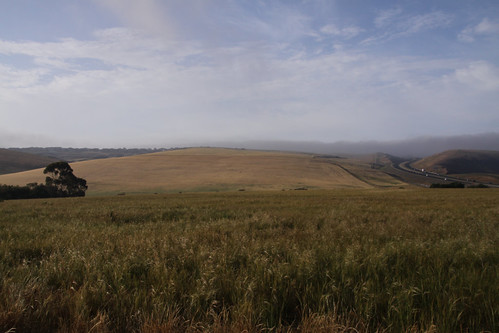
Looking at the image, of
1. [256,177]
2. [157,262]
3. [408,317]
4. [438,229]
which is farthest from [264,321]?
[256,177]

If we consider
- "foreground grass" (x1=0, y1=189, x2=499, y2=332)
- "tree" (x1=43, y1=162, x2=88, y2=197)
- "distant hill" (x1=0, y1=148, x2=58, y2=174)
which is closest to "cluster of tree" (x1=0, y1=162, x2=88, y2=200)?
"tree" (x1=43, y1=162, x2=88, y2=197)

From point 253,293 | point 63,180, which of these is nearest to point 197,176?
point 63,180

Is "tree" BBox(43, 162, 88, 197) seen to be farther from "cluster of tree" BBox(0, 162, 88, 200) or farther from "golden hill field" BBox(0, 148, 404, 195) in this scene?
"golden hill field" BBox(0, 148, 404, 195)

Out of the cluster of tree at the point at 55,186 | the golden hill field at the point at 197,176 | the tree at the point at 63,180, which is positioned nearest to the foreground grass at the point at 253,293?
the cluster of tree at the point at 55,186

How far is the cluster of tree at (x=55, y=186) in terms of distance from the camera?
5088 cm

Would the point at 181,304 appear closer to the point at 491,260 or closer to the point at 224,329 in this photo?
the point at 224,329

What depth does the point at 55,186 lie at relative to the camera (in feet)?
188

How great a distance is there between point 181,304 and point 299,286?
1330mm

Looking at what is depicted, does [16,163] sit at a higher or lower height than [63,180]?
higher

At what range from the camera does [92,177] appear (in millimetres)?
86812

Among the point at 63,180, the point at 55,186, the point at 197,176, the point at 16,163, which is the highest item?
the point at 16,163

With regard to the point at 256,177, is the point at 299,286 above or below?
above

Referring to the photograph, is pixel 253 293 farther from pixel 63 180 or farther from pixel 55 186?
pixel 63 180

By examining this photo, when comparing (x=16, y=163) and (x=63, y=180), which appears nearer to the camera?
(x=63, y=180)
